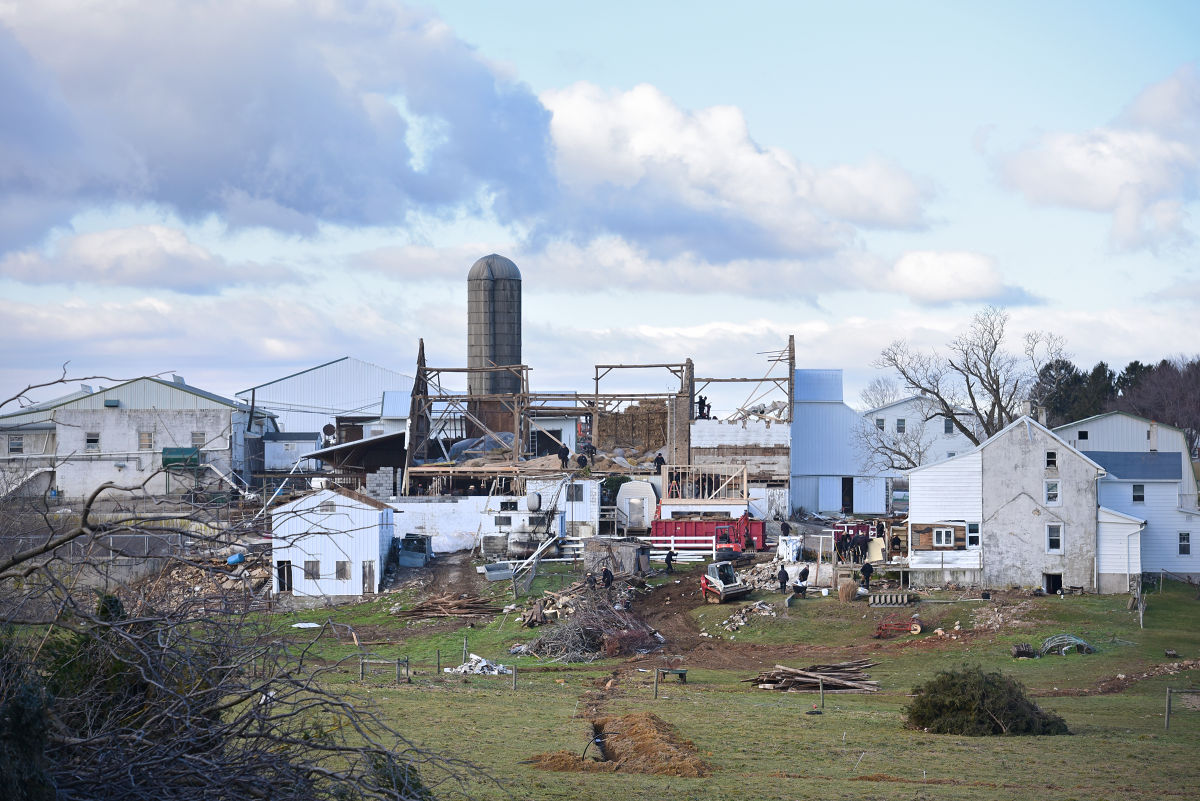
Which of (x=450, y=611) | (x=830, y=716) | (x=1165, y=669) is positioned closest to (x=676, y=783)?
(x=830, y=716)

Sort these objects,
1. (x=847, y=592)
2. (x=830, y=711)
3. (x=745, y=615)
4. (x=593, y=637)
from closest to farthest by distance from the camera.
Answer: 1. (x=830, y=711)
2. (x=593, y=637)
3. (x=745, y=615)
4. (x=847, y=592)

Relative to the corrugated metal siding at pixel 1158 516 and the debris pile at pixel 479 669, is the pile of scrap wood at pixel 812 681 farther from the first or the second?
the corrugated metal siding at pixel 1158 516

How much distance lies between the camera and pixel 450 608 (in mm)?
44125

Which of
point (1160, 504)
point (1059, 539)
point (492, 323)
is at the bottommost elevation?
point (1059, 539)

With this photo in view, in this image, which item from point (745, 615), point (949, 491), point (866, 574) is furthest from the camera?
point (949, 491)

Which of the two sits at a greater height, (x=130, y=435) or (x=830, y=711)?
(x=130, y=435)

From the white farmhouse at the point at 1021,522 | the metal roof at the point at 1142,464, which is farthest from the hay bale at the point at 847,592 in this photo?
the metal roof at the point at 1142,464

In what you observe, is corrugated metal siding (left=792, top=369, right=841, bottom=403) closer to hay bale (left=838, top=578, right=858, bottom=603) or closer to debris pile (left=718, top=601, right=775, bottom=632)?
hay bale (left=838, top=578, right=858, bottom=603)

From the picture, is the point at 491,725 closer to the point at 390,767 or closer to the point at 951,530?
the point at 390,767

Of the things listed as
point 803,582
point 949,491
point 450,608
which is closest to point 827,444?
point 949,491

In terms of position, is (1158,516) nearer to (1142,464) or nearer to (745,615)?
(1142,464)

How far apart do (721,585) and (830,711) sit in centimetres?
1652

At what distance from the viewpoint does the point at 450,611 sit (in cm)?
4384

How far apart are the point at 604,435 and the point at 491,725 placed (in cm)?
4372
